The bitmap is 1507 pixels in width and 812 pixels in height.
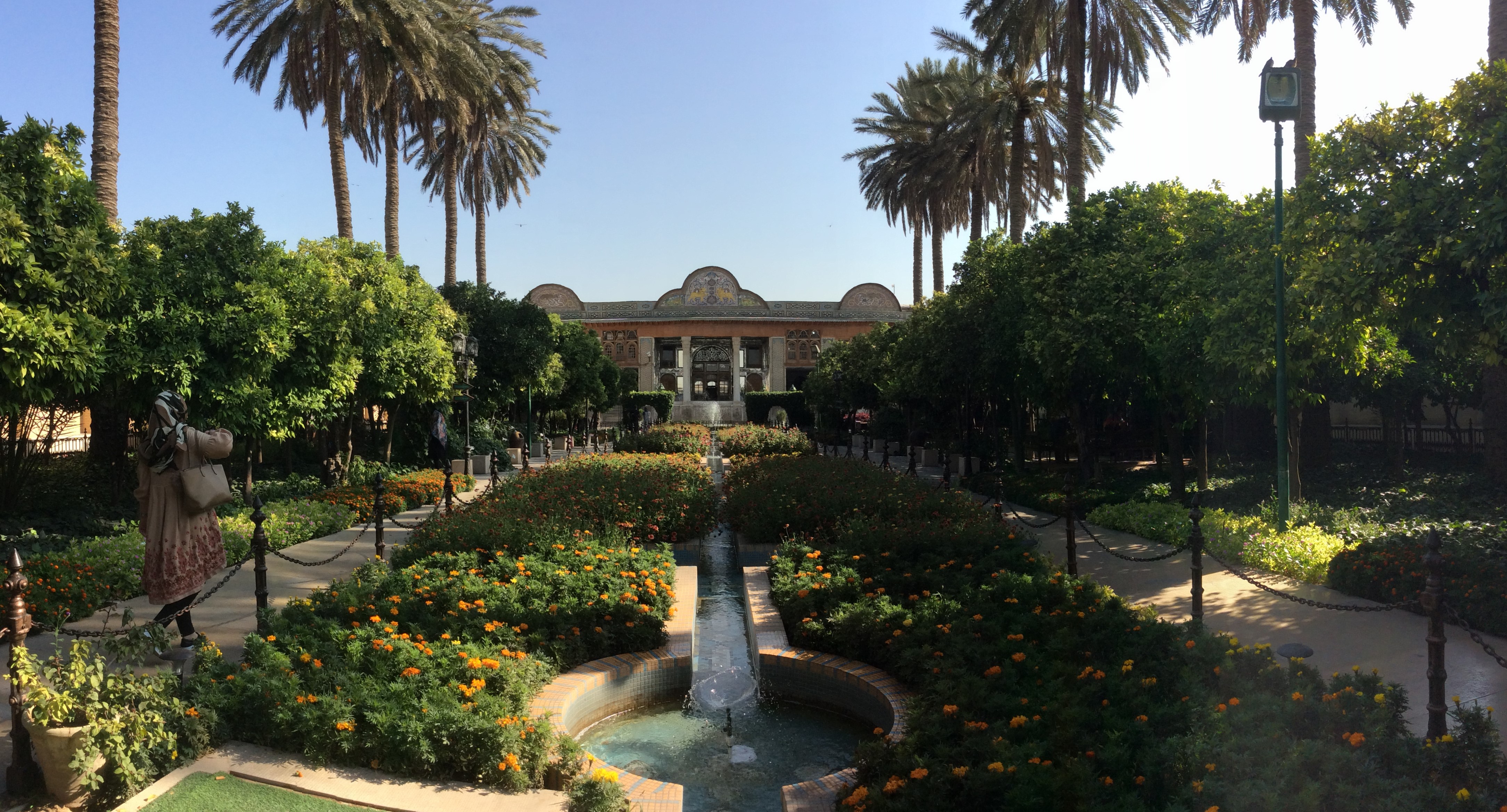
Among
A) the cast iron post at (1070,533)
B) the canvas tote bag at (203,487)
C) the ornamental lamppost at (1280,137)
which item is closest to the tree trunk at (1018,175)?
the ornamental lamppost at (1280,137)

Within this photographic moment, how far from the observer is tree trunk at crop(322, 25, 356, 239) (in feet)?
67.1

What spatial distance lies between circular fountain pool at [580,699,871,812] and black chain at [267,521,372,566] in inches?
125

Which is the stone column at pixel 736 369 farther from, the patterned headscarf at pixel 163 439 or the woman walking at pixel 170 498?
the patterned headscarf at pixel 163 439

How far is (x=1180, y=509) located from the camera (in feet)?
41.5

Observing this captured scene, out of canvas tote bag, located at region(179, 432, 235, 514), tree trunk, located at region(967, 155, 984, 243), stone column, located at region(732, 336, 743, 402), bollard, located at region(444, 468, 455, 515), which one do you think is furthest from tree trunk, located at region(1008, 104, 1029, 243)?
Result: stone column, located at region(732, 336, 743, 402)

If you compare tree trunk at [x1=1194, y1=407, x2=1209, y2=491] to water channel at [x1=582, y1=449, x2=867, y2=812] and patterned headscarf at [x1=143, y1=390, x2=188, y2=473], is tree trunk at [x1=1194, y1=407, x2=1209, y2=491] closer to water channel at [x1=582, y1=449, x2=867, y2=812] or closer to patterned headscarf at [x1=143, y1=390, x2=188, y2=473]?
water channel at [x1=582, y1=449, x2=867, y2=812]

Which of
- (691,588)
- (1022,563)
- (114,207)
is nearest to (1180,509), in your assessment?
(1022,563)

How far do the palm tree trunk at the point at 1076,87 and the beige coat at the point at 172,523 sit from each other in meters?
17.3

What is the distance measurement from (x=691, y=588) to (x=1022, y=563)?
317 centimetres

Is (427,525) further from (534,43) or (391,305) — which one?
(534,43)

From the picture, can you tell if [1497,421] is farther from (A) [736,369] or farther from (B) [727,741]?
(A) [736,369]

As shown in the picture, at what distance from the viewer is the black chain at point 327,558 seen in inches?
303

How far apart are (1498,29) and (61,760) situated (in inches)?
660

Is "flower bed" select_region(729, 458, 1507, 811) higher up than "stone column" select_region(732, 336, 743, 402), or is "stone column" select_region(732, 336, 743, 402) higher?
"stone column" select_region(732, 336, 743, 402)
